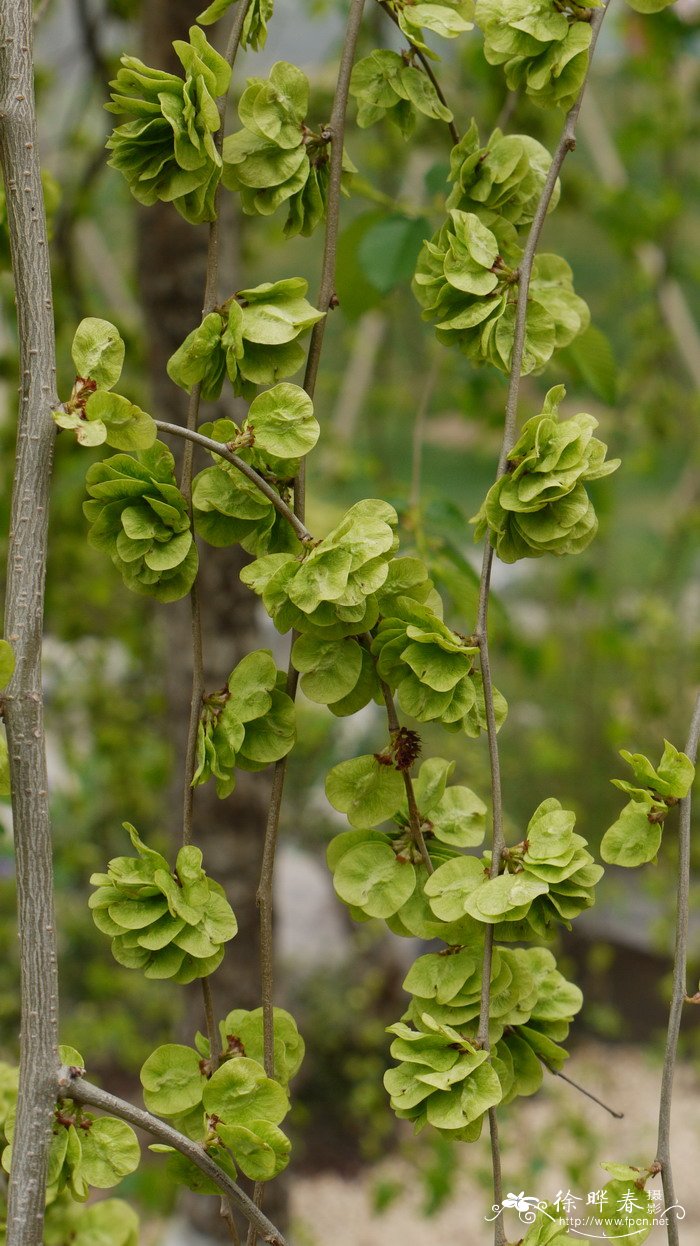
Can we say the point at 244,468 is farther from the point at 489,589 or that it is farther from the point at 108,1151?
the point at 108,1151

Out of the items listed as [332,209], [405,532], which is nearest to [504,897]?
[332,209]

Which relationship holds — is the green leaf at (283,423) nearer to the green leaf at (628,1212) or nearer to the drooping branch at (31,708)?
the drooping branch at (31,708)

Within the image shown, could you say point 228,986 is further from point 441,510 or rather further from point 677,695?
point 677,695

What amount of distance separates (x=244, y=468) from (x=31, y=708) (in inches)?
4.5

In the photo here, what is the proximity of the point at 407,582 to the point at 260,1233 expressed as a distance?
0.24 meters

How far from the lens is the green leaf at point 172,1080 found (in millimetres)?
411

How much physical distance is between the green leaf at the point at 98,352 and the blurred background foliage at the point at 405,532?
0.38 m

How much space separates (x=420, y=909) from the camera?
1.37ft

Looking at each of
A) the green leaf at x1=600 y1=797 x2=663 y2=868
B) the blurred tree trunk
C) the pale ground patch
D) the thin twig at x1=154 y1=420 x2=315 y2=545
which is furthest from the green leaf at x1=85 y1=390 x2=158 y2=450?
the pale ground patch

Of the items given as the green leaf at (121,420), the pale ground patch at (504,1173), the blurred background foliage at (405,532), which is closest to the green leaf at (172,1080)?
the green leaf at (121,420)

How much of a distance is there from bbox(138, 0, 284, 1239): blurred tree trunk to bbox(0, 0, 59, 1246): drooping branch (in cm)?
72

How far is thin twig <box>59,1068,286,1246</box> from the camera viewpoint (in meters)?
0.37

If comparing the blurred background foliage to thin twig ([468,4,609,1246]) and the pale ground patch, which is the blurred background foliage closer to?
the pale ground patch

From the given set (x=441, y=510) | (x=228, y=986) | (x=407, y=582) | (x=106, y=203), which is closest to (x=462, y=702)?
(x=407, y=582)
